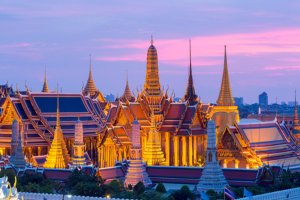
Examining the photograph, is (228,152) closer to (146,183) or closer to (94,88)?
(146,183)

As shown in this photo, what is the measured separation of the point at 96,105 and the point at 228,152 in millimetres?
14884

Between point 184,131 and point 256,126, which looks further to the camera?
point 184,131

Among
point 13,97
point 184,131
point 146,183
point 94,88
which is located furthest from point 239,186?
point 94,88

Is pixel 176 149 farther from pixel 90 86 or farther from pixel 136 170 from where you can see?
pixel 90 86

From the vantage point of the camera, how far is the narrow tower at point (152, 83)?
4812 cm

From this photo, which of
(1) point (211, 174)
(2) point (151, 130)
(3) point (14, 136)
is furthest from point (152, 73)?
(1) point (211, 174)

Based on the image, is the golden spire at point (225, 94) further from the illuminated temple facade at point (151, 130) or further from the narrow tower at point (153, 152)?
the narrow tower at point (153, 152)

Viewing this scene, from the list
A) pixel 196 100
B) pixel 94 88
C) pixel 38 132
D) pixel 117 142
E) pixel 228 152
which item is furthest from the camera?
pixel 94 88

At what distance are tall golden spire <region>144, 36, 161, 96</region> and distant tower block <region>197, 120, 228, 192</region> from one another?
482 inches

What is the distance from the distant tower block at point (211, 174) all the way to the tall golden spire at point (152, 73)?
12247 millimetres

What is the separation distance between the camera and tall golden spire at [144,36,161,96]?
48.7 metres

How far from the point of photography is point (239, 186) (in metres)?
36.6

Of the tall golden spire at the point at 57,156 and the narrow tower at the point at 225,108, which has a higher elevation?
the narrow tower at the point at 225,108

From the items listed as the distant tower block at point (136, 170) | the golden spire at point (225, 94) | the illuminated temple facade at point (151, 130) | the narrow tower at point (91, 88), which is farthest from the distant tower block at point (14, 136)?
the narrow tower at point (91, 88)
